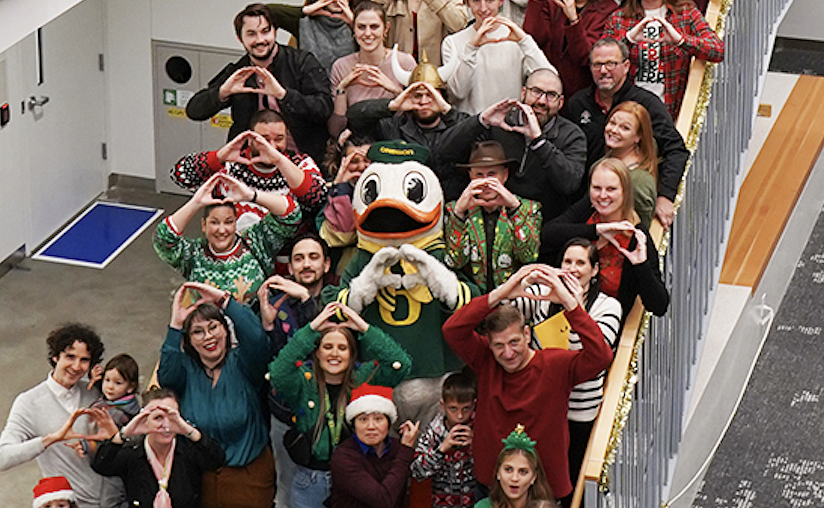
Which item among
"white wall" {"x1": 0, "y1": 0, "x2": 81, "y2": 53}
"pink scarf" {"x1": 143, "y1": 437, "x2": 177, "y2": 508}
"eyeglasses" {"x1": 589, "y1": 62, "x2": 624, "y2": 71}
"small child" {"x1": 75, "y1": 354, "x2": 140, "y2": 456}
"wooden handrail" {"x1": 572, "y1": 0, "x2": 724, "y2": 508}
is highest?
"eyeglasses" {"x1": 589, "y1": 62, "x2": 624, "y2": 71}

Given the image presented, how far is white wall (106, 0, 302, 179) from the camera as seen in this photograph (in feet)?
44.1

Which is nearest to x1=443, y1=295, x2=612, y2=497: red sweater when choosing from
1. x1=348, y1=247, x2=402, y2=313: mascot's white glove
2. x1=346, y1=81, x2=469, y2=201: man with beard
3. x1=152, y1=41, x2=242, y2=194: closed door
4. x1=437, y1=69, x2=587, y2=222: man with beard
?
x1=348, y1=247, x2=402, y2=313: mascot's white glove

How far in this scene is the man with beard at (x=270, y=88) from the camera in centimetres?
760

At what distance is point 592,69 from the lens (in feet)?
23.2

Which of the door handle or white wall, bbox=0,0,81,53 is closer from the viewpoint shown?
white wall, bbox=0,0,81,53

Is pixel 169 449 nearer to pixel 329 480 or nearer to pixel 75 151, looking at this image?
pixel 329 480

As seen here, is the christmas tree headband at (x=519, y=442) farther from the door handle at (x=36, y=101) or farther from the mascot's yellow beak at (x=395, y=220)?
the door handle at (x=36, y=101)

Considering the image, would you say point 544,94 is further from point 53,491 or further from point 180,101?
point 180,101

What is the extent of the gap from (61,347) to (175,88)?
7.33 meters

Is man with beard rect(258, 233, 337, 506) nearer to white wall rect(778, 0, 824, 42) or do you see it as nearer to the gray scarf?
the gray scarf

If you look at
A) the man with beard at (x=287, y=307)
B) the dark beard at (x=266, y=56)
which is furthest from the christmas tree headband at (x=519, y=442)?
the dark beard at (x=266, y=56)

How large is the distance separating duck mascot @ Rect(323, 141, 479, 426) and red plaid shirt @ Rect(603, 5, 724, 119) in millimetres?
1256

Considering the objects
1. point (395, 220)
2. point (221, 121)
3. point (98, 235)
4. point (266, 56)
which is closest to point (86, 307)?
point (98, 235)

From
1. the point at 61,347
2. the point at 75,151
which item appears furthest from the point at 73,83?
the point at 61,347
